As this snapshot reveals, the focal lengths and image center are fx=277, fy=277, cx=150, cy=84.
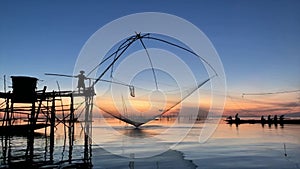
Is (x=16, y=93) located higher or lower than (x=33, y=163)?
higher

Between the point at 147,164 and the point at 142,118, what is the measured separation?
33.6 metres

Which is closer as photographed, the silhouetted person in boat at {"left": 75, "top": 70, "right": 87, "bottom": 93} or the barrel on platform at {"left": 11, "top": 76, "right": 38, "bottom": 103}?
the barrel on platform at {"left": 11, "top": 76, "right": 38, "bottom": 103}

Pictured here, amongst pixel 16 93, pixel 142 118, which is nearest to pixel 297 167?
pixel 16 93

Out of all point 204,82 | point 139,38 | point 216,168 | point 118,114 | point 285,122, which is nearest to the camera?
point 216,168

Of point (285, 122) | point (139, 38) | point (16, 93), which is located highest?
point (139, 38)

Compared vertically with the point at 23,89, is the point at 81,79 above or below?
above

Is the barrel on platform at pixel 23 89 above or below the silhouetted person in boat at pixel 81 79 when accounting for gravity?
below

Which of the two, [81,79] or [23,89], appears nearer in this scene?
[23,89]

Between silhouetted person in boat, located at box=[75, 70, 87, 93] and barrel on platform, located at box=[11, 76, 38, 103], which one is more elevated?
silhouetted person in boat, located at box=[75, 70, 87, 93]

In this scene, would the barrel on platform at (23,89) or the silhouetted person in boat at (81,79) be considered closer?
the barrel on platform at (23,89)

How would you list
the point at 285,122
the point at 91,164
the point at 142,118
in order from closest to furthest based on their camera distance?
the point at 91,164 < the point at 142,118 < the point at 285,122

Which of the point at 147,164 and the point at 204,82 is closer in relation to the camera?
the point at 147,164

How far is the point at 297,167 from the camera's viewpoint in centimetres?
1317

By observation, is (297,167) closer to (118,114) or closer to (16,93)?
(16,93)
